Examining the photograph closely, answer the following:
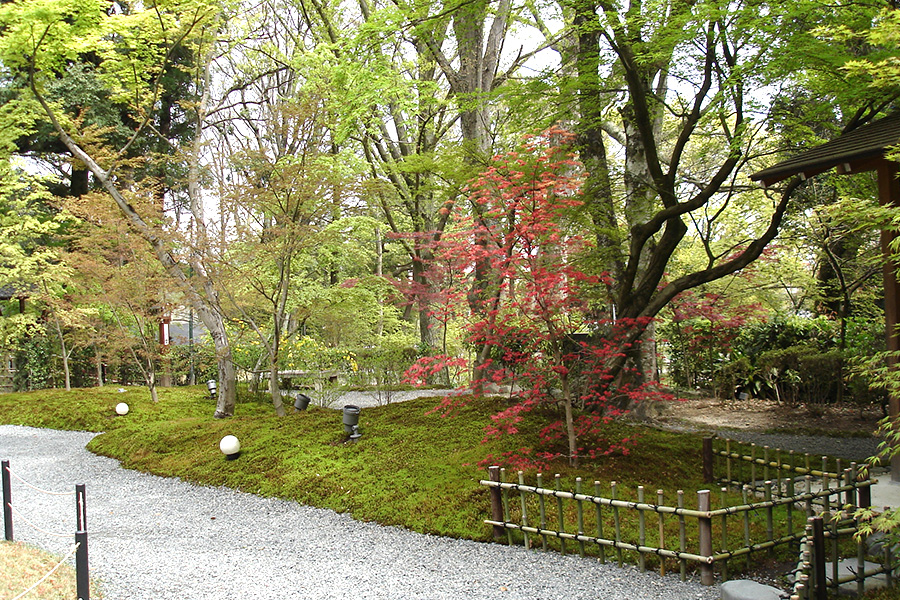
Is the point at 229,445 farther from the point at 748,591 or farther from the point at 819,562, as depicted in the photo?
the point at 819,562

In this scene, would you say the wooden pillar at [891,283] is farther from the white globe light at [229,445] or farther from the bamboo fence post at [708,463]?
the white globe light at [229,445]

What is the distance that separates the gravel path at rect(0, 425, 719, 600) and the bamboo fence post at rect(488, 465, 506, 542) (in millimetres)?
101

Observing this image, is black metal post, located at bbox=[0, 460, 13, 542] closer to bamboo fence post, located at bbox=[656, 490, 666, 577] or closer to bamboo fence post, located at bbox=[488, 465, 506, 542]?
bamboo fence post, located at bbox=[488, 465, 506, 542]

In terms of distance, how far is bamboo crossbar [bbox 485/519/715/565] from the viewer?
3.56 metres

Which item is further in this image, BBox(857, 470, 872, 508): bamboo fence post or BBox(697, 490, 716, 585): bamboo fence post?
BBox(857, 470, 872, 508): bamboo fence post

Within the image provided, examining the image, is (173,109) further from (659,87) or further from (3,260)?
(659,87)

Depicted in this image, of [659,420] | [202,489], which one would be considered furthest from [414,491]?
[659,420]

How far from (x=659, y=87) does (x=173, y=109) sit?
12.6m

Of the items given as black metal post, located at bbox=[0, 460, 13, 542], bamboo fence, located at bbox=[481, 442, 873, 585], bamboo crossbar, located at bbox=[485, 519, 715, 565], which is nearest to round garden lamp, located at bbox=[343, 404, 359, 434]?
bamboo fence, located at bbox=[481, 442, 873, 585]

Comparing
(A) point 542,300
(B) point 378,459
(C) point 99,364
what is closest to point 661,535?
(A) point 542,300

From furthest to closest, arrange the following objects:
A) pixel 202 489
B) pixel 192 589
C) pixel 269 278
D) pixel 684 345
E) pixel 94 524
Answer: pixel 269 278, pixel 684 345, pixel 202 489, pixel 94 524, pixel 192 589

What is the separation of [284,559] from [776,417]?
7812mm

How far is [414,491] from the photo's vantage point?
5449 millimetres

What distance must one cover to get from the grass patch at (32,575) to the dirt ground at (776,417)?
24.4 ft
